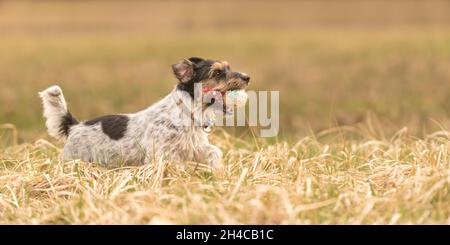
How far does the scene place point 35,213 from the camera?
27.7ft

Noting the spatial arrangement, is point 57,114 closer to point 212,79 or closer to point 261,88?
point 212,79

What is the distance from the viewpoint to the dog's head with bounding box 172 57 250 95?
9289 millimetres

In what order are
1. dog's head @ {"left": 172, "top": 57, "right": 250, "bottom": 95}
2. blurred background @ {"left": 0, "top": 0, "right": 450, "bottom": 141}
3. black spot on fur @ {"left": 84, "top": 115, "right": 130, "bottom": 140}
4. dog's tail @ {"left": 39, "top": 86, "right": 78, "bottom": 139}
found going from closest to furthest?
1. dog's head @ {"left": 172, "top": 57, "right": 250, "bottom": 95}
2. black spot on fur @ {"left": 84, "top": 115, "right": 130, "bottom": 140}
3. dog's tail @ {"left": 39, "top": 86, "right": 78, "bottom": 139}
4. blurred background @ {"left": 0, "top": 0, "right": 450, "bottom": 141}

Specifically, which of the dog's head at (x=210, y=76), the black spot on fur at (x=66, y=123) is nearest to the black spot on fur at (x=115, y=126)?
the black spot on fur at (x=66, y=123)

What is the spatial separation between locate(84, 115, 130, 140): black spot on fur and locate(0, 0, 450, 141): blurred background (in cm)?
332

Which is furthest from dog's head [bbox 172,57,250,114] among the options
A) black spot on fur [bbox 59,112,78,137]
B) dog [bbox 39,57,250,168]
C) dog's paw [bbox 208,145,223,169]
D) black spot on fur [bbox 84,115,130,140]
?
black spot on fur [bbox 59,112,78,137]

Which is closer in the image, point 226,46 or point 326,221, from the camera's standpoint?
point 326,221

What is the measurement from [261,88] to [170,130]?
50.5 feet

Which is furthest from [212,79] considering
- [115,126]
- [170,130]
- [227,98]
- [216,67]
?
[115,126]

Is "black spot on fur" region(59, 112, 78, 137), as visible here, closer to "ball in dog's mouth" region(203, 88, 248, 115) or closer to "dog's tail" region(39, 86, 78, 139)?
"dog's tail" region(39, 86, 78, 139)
